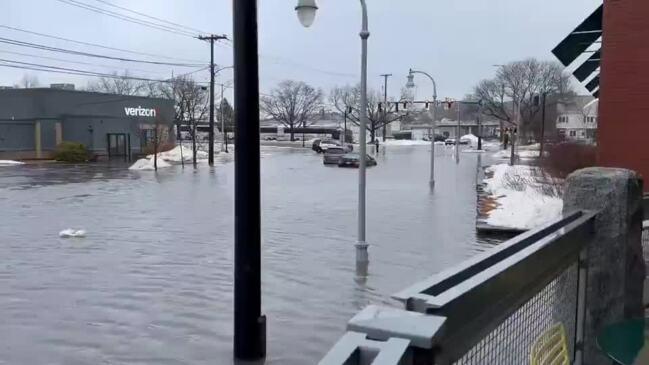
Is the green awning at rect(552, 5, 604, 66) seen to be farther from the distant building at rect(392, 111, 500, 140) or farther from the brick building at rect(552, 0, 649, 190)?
the distant building at rect(392, 111, 500, 140)

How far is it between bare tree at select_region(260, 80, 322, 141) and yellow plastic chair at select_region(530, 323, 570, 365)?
11615 centimetres

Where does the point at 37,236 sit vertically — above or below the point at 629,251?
below

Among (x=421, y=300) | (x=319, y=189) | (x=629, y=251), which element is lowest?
(x=319, y=189)

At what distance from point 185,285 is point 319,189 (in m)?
17.2

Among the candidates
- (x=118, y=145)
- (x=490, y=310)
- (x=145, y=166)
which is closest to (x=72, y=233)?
(x=490, y=310)

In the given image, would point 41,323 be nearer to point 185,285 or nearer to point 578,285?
point 185,285

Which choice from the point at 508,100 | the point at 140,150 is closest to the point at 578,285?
the point at 140,150

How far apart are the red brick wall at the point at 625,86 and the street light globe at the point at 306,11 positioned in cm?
570

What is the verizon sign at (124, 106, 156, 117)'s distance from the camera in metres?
55.8

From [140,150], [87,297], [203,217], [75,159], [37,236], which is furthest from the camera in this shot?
[140,150]

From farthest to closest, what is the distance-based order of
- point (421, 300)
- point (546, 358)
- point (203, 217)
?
point (203, 217) → point (546, 358) → point (421, 300)

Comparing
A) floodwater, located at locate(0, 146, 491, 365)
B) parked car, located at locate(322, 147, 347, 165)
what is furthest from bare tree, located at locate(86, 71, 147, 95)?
floodwater, located at locate(0, 146, 491, 365)

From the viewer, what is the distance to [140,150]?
5753 cm

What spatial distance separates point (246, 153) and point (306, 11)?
16.1 feet
